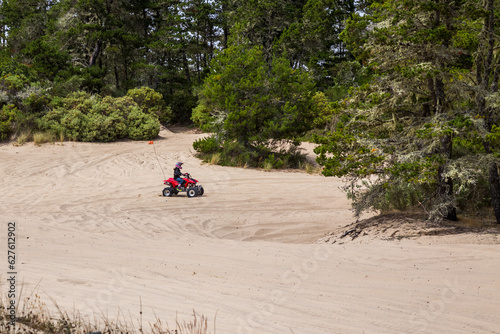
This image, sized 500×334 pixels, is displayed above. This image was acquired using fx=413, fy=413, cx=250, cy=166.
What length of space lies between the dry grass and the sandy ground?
166 mm

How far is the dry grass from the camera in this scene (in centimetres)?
352

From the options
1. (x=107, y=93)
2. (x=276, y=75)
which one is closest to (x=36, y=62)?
(x=107, y=93)

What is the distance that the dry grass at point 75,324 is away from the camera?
3.52 m

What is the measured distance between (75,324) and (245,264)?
9.34 ft

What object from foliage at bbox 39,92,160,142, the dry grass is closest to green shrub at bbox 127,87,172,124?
foliage at bbox 39,92,160,142

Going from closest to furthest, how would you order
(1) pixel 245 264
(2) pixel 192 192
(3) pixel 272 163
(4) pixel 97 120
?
(1) pixel 245 264
(2) pixel 192 192
(3) pixel 272 163
(4) pixel 97 120

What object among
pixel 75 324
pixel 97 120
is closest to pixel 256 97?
pixel 97 120

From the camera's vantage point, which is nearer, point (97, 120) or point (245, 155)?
point (245, 155)

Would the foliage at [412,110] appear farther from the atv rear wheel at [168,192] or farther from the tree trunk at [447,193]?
the atv rear wheel at [168,192]

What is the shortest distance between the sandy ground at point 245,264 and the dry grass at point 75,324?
0.17 meters

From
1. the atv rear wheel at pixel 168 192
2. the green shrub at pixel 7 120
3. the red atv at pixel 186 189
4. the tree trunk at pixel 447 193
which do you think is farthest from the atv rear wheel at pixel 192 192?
the green shrub at pixel 7 120

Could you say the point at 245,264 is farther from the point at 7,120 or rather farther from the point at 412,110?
the point at 7,120

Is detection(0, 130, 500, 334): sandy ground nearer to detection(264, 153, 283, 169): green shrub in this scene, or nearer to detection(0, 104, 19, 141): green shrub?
detection(264, 153, 283, 169): green shrub

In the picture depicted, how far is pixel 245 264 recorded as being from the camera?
6059mm
